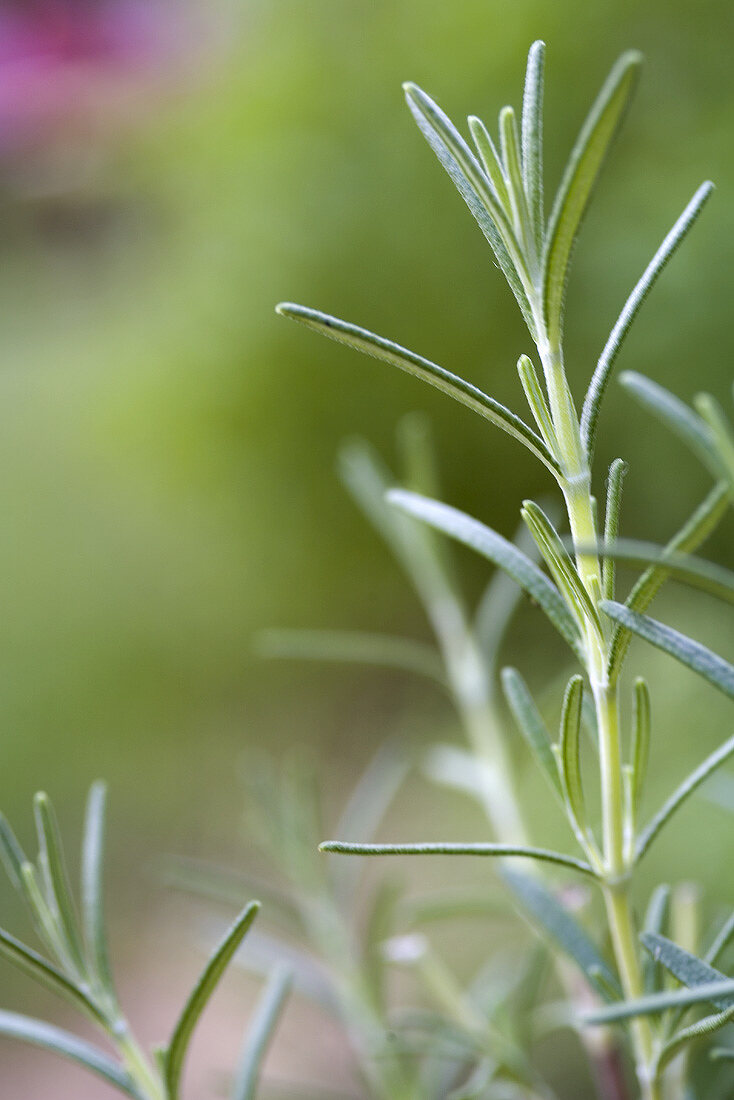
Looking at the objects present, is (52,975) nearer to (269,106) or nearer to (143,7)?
(269,106)

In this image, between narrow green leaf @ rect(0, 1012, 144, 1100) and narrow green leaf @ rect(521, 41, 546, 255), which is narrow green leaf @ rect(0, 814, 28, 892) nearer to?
narrow green leaf @ rect(0, 1012, 144, 1100)

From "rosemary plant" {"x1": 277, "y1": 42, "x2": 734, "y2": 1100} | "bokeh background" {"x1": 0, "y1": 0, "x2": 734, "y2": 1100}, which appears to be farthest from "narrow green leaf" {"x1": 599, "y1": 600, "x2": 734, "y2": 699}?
"bokeh background" {"x1": 0, "y1": 0, "x2": 734, "y2": 1100}

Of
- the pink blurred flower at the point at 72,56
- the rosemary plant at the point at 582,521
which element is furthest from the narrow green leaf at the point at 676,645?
the pink blurred flower at the point at 72,56

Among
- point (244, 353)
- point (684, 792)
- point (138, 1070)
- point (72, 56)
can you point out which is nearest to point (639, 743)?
point (684, 792)

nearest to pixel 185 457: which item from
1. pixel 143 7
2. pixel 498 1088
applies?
pixel 143 7

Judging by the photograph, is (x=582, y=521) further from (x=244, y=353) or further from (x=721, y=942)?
(x=244, y=353)

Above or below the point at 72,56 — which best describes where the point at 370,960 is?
below

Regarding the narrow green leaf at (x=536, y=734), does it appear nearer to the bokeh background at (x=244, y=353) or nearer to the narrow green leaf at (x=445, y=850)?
the narrow green leaf at (x=445, y=850)
